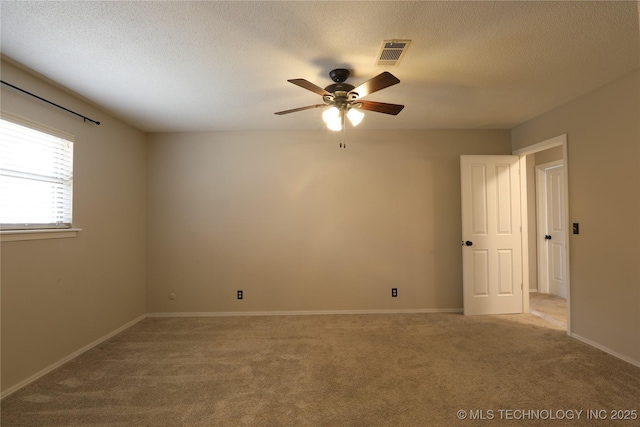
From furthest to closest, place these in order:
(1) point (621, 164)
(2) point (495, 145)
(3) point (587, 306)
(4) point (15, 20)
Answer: (2) point (495, 145) < (3) point (587, 306) < (1) point (621, 164) < (4) point (15, 20)

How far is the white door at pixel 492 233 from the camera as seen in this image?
12.6ft

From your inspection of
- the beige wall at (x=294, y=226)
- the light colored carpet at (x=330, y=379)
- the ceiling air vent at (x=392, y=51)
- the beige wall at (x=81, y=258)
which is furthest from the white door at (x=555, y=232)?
the beige wall at (x=81, y=258)

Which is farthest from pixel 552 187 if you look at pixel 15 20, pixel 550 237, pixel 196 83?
pixel 15 20

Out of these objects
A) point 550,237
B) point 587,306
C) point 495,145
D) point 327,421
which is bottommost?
A: point 327,421

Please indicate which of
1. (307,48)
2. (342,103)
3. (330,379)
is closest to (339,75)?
(342,103)

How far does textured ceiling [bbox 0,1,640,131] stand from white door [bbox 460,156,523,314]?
3.24 ft

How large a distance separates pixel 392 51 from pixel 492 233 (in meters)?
2.88

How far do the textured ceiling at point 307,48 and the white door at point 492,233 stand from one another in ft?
→ 3.24

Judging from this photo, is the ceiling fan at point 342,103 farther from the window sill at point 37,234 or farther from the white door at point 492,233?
the window sill at point 37,234

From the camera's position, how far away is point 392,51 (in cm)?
208

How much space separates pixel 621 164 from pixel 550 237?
268cm

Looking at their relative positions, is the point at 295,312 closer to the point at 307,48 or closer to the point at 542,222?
the point at 307,48

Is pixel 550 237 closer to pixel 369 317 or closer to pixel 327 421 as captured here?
pixel 369 317

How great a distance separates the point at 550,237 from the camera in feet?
16.0
